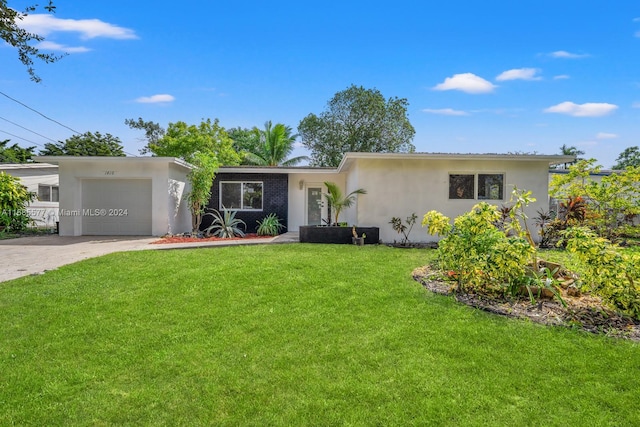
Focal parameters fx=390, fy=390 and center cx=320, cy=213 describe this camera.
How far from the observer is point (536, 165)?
1243 centimetres

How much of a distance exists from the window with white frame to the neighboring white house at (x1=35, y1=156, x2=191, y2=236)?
32.6 ft

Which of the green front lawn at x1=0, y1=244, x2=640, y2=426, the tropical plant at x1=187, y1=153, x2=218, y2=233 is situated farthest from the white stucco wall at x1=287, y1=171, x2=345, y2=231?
the green front lawn at x1=0, y1=244, x2=640, y2=426

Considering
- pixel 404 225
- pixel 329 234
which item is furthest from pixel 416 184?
pixel 329 234

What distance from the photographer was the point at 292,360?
3855 mm

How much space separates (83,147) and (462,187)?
116 feet

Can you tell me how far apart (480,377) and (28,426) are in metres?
3.72

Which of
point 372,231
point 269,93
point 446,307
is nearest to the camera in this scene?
point 446,307

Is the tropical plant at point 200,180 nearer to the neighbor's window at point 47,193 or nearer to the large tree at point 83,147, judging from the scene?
the neighbor's window at point 47,193

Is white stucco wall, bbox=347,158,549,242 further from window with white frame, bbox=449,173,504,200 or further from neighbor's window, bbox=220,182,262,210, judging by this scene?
neighbor's window, bbox=220,182,262,210

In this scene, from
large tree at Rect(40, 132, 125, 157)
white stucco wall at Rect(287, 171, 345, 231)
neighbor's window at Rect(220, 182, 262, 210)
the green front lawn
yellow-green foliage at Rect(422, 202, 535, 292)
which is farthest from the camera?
large tree at Rect(40, 132, 125, 157)

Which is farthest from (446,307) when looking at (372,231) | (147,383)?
(372,231)

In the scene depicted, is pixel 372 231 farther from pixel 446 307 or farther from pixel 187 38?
pixel 187 38

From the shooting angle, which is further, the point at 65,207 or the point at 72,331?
the point at 65,207

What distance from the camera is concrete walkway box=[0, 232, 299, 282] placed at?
8044mm
